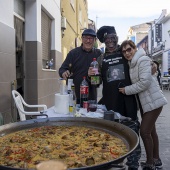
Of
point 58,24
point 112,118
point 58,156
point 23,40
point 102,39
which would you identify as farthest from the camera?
point 58,24

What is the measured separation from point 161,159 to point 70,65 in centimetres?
239

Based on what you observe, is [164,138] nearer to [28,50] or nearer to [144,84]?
[144,84]

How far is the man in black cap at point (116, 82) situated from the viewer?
157 inches

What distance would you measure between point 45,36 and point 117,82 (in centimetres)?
540

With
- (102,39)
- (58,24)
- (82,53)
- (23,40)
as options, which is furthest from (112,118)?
(58,24)

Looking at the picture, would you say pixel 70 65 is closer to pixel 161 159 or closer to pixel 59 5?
pixel 161 159

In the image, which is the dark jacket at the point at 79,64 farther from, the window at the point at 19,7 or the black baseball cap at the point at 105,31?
the window at the point at 19,7

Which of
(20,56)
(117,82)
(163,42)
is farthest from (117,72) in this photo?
(163,42)

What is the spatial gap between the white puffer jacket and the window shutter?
201 inches

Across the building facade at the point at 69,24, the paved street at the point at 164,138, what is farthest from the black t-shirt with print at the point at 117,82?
the building facade at the point at 69,24

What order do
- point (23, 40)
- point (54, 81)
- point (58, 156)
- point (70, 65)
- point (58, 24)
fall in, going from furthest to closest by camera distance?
point (58, 24) → point (54, 81) → point (23, 40) → point (70, 65) → point (58, 156)

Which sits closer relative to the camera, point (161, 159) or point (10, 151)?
point (10, 151)

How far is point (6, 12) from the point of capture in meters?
5.36

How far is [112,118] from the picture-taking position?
3.13 meters
